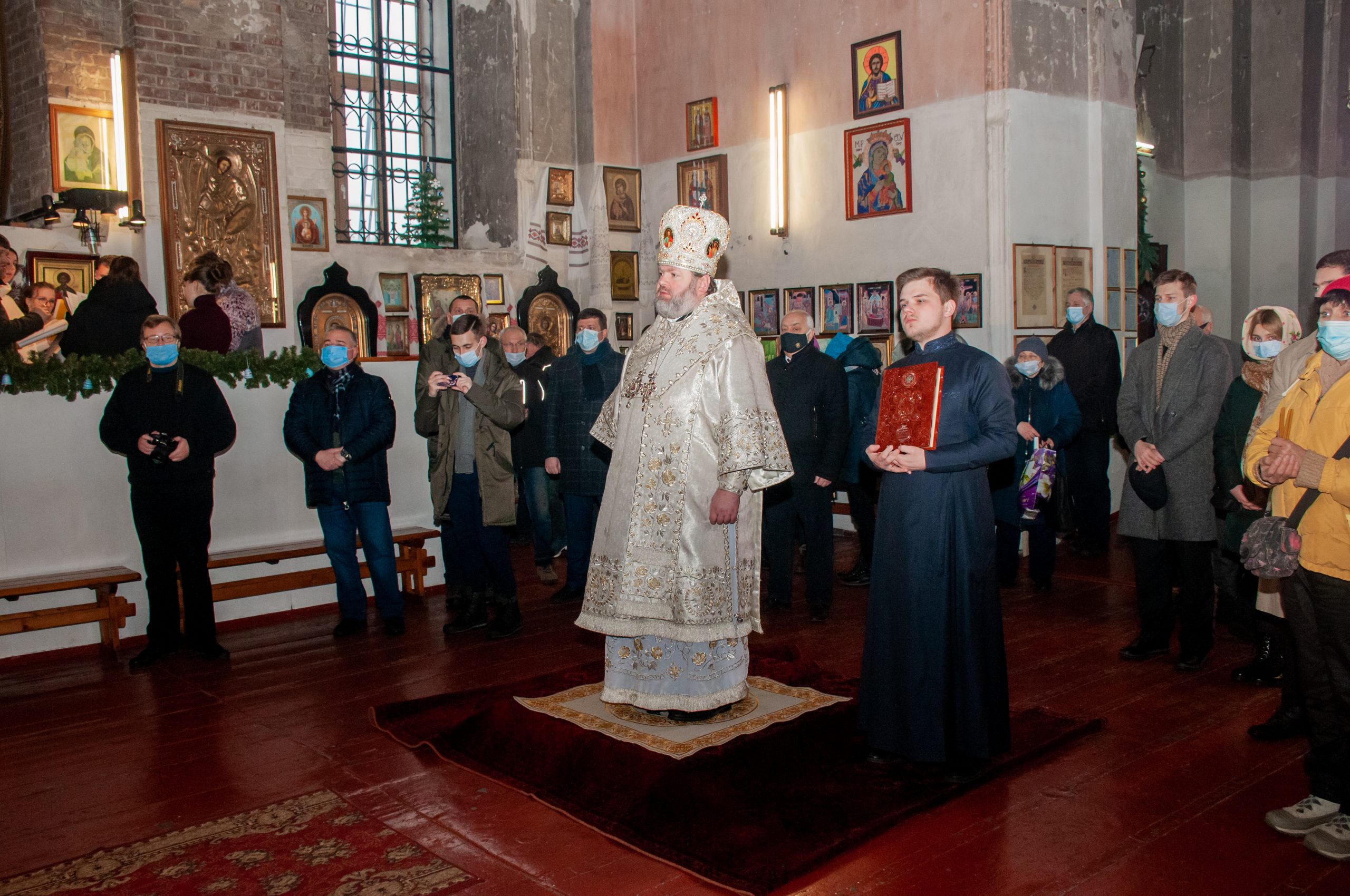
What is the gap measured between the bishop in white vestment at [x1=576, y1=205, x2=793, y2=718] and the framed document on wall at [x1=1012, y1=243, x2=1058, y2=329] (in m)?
4.73

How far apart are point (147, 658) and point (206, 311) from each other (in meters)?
2.46

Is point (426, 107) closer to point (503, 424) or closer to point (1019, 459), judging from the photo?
point (503, 424)

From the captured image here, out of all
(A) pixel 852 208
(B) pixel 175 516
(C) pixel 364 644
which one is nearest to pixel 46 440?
(B) pixel 175 516

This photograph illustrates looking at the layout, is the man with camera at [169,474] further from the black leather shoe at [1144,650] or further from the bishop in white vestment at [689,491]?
the black leather shoe at [1144,650]

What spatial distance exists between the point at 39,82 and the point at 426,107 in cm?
375

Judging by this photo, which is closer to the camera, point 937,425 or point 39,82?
point 937,425

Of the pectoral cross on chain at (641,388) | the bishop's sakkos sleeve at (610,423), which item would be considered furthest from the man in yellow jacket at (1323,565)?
the bishop's sakkos sleeve at (610,423)

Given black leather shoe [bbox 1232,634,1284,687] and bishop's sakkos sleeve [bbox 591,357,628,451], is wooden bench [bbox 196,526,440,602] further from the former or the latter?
black leather shoe [bbox 1232,634,1284,687]

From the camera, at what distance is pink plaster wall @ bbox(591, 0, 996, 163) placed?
8.55m

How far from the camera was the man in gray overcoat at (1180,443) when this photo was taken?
5.02 metres

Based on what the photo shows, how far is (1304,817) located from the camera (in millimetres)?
3340

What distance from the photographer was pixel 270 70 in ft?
31.6

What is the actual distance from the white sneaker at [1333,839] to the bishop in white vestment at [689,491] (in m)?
1.95

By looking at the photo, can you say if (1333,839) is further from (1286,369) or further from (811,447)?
(811,447)
